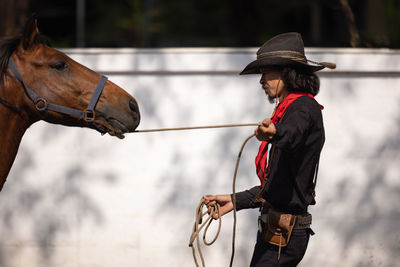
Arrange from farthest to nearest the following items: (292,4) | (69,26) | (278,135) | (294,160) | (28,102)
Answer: (69,26), (292,4), (28,102), (294,160), (278,135)

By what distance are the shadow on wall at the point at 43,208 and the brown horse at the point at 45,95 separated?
1.93 metres

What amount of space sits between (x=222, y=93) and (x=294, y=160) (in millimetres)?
2357

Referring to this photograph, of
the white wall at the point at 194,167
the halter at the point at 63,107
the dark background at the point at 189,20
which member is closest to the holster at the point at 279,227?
the halter at the point at 63,107

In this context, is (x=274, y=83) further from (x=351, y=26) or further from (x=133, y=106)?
(x=351, y=26)

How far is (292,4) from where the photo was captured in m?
14.1

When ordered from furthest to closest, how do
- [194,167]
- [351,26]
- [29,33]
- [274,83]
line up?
[351,26]
[194,167]
[29,33]
[274,83]

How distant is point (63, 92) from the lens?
301 centimetres

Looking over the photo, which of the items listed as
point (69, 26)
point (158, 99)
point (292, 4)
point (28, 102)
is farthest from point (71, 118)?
point (69, 26)

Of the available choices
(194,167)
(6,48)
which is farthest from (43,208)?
(6,48)

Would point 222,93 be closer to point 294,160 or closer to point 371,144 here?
point 371,144

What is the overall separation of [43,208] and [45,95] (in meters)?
2.28

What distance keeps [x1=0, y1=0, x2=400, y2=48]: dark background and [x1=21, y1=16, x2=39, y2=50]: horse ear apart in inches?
237

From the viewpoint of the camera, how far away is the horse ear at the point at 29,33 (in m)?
2.85

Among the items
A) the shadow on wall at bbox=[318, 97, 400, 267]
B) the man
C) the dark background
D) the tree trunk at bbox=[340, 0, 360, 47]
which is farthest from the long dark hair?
the dark background
